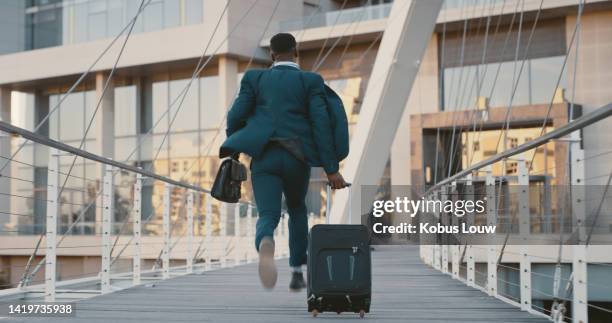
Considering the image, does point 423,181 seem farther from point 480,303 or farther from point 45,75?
point 480,303

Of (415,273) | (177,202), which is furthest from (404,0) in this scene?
(177,202)

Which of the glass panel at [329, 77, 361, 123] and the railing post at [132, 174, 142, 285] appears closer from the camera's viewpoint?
the railing post at [132, 174, 142, 285]

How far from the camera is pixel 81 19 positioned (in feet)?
94.4

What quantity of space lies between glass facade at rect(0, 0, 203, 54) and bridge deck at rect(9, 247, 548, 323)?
21.3 metres

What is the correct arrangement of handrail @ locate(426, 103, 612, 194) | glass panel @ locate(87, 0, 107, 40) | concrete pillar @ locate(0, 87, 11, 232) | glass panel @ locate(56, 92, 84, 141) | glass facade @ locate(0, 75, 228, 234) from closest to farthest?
handrail @ locate(426, 103, 612, 194) < glass facade @ locate(0, 75, 228, 234) < concrete pillar @ locate(0, 87, 11, 232) < glass panel @ locate(87, 0, 107, 40) < glass panel @ locate(56, 92, 84, 141)

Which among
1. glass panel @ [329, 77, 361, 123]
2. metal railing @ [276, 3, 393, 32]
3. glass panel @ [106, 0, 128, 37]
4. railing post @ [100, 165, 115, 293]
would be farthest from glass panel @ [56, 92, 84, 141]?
railing post @ [100, 165, 115, 293]

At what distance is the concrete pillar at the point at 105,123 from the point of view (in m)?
Answer: 28.4

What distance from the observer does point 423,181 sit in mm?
24875

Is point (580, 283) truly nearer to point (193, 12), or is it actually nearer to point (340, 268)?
point (340, 268)

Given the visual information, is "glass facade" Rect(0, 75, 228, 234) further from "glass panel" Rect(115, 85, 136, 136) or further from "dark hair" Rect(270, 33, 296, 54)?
"dark hair" Rect(270, 33, 296, 54)

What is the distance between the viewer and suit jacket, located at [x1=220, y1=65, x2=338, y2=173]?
3.64 metres

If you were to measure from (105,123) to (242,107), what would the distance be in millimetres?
→ 25762

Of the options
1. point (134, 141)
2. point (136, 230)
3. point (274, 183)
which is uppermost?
point (134, 141)

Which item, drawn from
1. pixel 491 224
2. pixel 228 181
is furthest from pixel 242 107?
pixel 491 224
